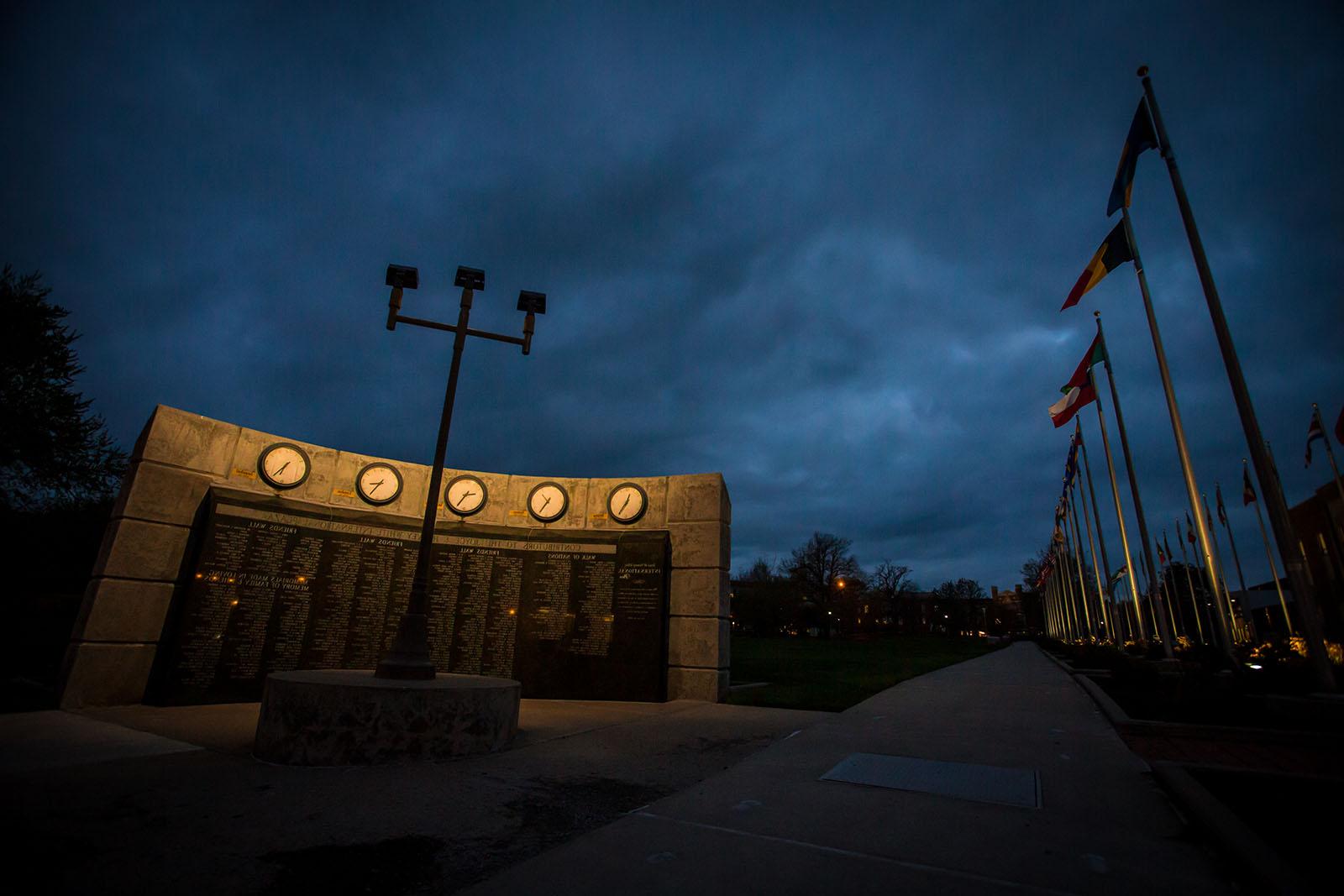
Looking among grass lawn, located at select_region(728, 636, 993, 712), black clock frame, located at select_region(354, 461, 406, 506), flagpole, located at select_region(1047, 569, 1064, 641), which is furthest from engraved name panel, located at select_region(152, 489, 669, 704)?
flagpole, located at select_region(1047, 569, 1064, 641)

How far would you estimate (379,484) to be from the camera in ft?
33.0

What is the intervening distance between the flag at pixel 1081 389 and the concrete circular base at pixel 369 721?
16180 millimetres

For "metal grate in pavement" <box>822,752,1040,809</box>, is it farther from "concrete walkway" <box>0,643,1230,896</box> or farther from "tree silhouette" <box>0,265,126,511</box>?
"tree silhouette" <box>0,265,126,511</box>

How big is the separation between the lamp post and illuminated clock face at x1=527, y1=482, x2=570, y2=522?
370 centimetres

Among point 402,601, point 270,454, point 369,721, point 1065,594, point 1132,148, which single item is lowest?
point 369,721

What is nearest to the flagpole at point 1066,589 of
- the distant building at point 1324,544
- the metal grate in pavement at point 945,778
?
the distant building at point 1324,544

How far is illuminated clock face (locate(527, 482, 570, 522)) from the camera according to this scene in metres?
10.7

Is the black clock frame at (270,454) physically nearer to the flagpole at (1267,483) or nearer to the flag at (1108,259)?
the flagpole at (1267,483)

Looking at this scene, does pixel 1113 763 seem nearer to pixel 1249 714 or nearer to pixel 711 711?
pixel 1249 714

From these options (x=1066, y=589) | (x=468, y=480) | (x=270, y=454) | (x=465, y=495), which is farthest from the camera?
(x=1066, y=589)

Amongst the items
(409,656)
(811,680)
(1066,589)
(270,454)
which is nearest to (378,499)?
(270,454)

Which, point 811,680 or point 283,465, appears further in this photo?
point 811,680

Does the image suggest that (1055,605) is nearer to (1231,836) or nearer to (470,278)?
(1231,836)

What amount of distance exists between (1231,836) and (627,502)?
8.86m
